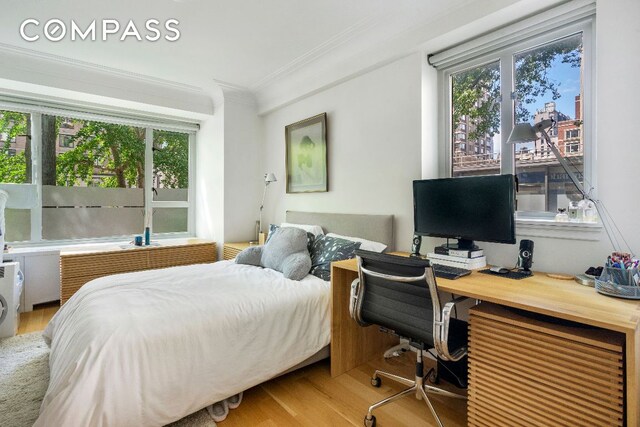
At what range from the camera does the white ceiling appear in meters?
2.33

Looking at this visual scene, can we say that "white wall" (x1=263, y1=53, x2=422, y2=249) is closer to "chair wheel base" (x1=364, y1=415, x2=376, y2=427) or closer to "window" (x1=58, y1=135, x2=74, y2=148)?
"chair wheel base" (x1=364, y1=415, x2=376, y2=427)

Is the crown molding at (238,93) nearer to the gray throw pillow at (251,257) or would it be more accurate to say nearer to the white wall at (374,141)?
the white wall at (374,141)

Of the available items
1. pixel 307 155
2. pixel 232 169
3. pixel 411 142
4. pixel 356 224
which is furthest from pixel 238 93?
pixel 411 142

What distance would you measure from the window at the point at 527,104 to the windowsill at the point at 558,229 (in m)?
0.17

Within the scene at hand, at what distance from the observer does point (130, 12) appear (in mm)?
2422

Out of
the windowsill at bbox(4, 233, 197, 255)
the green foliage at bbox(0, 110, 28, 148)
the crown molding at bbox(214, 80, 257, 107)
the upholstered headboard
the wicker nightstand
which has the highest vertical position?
the crown molding at bbox(214, 80, 257, 107)

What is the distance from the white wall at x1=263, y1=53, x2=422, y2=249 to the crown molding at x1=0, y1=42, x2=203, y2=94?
151 centimetres

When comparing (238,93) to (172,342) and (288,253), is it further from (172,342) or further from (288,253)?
(172,342)

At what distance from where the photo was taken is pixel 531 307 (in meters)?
1.28

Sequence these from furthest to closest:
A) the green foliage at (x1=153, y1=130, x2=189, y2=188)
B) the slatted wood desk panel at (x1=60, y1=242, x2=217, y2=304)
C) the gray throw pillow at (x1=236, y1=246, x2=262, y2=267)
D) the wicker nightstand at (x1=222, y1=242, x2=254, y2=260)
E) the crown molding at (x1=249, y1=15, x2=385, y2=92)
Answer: the green foliage at (x1=153, y1=130, x2=189, y2=188) → the wicker nightstand at (x1=222, y1=242, x2=254, y2=260) → the slatted wood desk panel at (x1=60, y1=242, x2=217, y2=304) → the gray throw pillow at (x1=236, y1=246, x2=262, y2=267) → the crown molding at (x1=249, y1=15, x2=385, y2=92)

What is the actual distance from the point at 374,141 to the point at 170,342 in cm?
218

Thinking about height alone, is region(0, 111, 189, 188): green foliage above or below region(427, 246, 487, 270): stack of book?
above

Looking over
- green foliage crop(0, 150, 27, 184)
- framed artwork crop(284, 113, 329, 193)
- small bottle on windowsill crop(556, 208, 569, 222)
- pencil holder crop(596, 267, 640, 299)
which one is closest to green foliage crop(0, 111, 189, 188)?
green foliage crop(0, 150, 27, 184)

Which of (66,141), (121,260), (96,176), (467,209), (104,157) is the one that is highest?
(66,141)
